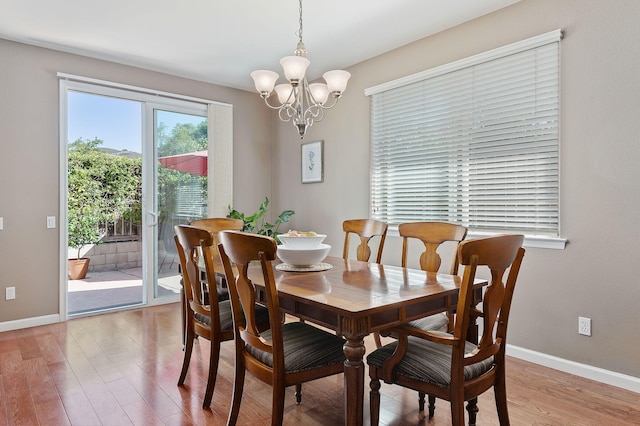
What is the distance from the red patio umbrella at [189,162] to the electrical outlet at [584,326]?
4023 mm

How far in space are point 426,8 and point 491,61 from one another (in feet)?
2.13

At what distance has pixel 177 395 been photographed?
2332mm

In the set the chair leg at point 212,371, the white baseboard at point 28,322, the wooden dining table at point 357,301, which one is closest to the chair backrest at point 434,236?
the wooden dining table at point 357,301

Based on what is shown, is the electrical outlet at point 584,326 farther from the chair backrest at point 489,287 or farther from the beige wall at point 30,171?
the beige wall at point 30,171

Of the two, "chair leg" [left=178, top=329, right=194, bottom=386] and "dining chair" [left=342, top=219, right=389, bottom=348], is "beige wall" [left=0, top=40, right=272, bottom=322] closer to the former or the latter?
"chair leg" [left=178, top=329, right=194, bottom=386]

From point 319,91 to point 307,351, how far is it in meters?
1.74

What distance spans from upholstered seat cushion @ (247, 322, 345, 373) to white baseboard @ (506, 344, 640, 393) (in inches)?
70.3

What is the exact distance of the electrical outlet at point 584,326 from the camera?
2.58m

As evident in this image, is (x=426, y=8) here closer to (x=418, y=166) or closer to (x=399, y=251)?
(x=418, y=166)

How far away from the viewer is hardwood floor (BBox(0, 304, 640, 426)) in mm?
2070

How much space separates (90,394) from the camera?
2344mm

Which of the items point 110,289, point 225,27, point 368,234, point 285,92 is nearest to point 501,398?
point 368,234

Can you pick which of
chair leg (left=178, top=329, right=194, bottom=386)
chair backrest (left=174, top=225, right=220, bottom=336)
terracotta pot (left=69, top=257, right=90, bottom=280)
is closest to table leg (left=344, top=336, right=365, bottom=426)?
chair backrest (left=174, top=225, right=220, bottom=336)

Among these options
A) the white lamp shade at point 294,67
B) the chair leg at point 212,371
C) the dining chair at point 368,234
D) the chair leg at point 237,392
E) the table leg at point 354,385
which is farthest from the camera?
the dining chair at point 368,234
